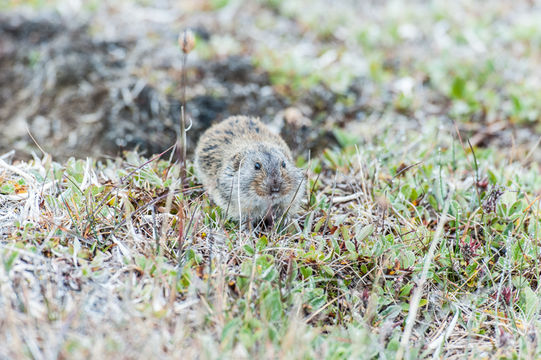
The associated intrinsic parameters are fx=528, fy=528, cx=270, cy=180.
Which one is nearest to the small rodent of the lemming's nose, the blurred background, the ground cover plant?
the lemming's nose

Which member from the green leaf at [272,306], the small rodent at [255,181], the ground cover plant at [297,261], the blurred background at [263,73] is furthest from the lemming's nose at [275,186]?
the blurred background at [263,73]

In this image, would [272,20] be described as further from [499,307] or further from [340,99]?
[499,307]

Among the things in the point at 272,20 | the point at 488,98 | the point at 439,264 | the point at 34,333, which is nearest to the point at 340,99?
the point at 488,98

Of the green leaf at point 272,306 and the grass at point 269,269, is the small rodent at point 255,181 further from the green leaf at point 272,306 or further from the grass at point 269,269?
the green leaf at point 272,306

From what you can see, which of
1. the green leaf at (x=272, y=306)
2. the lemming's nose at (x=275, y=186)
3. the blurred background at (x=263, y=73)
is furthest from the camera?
the blurred background at (x=263, y=73)

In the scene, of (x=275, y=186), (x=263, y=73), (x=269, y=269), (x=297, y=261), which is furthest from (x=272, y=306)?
(x=263, y=73)
